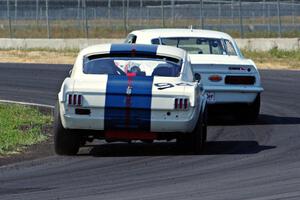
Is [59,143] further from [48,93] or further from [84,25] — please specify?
[84,25]

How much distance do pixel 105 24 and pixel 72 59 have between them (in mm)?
13309

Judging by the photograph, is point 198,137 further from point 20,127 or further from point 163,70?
point 20,127

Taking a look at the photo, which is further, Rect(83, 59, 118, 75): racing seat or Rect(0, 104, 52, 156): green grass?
Rect(0, 104, 52, 156): green grass

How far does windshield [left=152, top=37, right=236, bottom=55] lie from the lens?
57.5ft

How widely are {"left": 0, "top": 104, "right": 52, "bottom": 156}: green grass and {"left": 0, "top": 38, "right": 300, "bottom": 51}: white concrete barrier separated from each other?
59.9 ft

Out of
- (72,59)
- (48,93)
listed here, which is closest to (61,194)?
(48,93)

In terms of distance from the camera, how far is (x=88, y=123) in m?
12.4

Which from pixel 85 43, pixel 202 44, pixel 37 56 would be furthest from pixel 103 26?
pixel 202 44

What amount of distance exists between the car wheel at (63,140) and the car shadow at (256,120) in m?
4.49

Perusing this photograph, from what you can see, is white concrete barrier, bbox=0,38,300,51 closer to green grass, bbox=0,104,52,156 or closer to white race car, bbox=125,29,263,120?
green grass, bbox=0,104,52,156

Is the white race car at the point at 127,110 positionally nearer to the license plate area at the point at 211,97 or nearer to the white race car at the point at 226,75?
the white race car at the point at 226,75

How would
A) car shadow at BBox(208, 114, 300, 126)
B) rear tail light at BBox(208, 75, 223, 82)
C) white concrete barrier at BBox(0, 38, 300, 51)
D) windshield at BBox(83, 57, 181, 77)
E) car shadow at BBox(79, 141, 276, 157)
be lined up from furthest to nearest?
1. white concrete barrier at BBox(0, 38, 300, 51)
2. car shadow at BBox(208, 114, 300, 126)
3. rear tail light at BBox(208, 75, 223, 82)
4. windshield at BBox(83, 57, 181, 77)
5. car shadow at BBox(79, 141, 276, 157)

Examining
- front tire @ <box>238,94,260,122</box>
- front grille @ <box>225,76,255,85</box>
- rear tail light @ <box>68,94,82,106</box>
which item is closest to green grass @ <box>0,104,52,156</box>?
rear tail light @ <box>68,94,82,106</box>

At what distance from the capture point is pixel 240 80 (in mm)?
16625
